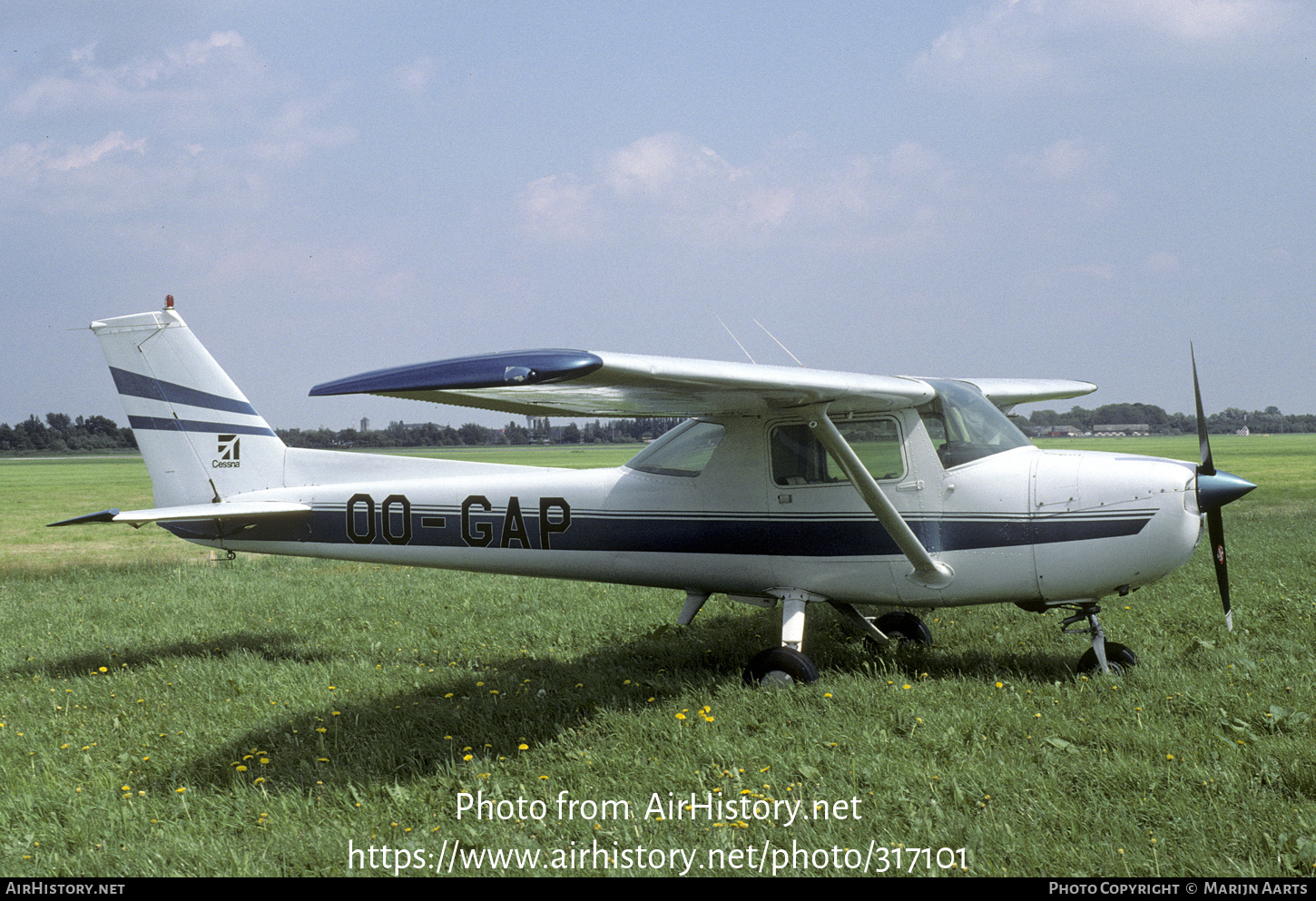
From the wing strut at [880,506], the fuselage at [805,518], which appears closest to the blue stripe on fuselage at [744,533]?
the fuselage at [805,518]

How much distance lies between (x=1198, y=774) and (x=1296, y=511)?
68.0 feet

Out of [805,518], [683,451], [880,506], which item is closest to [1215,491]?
[880,506]

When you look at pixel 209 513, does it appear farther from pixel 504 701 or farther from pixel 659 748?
pixel 659 748

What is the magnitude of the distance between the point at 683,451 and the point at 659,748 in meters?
2.56

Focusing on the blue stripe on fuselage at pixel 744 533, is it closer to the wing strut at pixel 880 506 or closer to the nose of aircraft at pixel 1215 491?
the wing strut at pixel 880 506

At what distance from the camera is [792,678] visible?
19.0 feet

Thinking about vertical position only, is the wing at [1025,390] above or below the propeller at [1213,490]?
above

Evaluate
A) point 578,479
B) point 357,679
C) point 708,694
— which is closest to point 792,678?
point 708,694

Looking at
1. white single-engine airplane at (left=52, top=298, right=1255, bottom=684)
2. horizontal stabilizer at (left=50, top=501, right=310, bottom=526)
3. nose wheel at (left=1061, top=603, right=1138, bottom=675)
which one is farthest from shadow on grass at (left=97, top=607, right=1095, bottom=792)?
horizontal stabilizer at (left=50, top=501, right=310, bottom=526)

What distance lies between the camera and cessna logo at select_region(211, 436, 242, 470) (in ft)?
27.5

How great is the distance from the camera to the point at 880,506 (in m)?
5.70

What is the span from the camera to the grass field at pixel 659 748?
12.3 feet

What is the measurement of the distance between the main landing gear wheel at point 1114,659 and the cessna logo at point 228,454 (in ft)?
25.4

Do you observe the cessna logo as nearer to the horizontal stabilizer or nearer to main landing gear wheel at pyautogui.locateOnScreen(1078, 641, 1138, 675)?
the horizontal stabilizer
